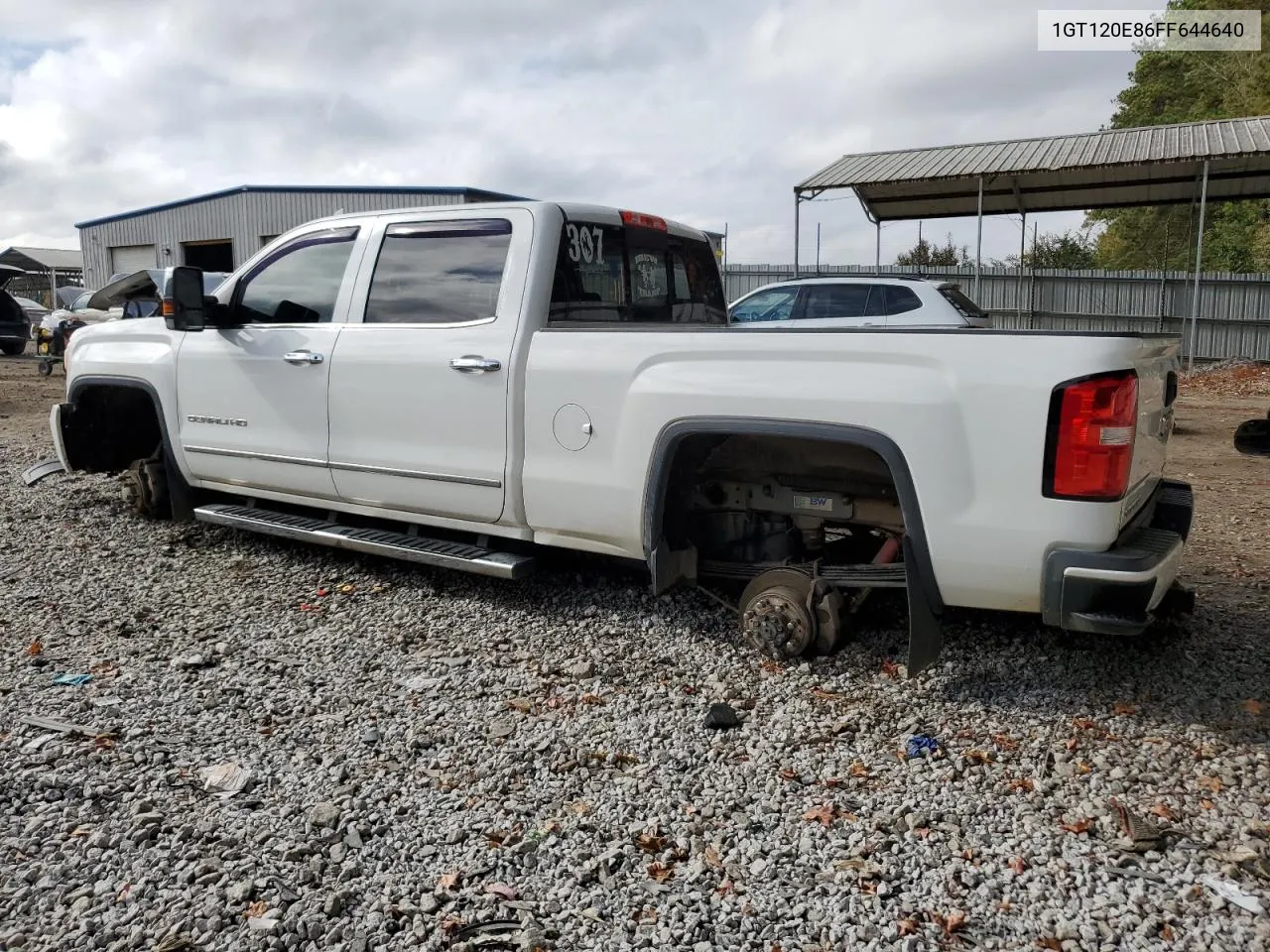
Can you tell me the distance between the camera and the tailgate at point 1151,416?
3400mm

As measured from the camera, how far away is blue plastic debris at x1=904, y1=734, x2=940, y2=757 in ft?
11.3

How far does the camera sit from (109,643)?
4430 millimetres

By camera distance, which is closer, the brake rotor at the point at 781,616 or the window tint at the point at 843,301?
the brake rotor at the point at 781,616

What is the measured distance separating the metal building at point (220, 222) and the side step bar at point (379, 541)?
20155 mm

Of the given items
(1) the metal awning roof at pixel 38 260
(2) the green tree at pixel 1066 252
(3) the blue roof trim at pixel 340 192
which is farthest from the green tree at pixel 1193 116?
(1) the metal awning roof at pixel 38 260

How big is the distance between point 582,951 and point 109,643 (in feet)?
9.80

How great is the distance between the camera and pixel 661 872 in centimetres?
276

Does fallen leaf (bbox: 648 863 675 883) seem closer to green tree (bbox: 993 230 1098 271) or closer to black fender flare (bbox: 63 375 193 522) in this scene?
black fender flare (bbox: 63 375 193 522)

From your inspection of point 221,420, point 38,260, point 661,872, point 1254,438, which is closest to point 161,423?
point 221,420

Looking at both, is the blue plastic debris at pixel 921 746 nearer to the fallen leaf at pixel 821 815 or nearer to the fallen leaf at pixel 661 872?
the fallen leaf at pixel 821 815

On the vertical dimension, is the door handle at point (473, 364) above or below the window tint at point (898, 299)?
below

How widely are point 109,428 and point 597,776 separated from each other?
491 centimetres

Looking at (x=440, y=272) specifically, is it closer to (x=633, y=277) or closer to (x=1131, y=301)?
(x=633, y=277)

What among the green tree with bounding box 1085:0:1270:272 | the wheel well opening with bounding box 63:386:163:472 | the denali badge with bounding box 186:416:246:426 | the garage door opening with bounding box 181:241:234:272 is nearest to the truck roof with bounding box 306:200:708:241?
the denali badge with bounding box 186:416:246:426
